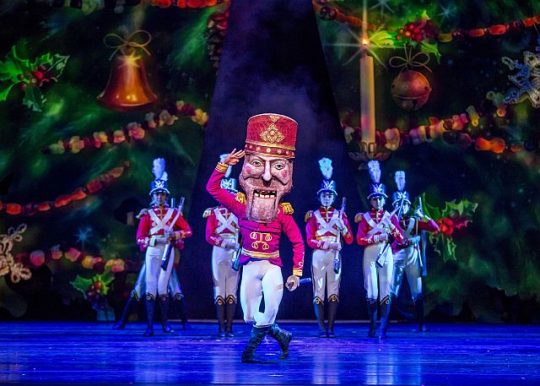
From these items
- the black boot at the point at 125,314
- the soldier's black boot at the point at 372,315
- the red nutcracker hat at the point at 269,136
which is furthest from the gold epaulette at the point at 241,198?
the black boot at the point at 125,314

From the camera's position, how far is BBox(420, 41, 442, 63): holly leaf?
12062 mm

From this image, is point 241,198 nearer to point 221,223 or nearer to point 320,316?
point 221,223

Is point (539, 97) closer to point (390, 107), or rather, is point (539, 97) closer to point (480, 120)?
point (480, 120)

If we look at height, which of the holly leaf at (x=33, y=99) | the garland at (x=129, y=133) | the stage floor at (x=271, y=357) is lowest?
the stage floor at (x=271, y=357)

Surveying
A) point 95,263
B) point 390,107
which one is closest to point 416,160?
point 390,107

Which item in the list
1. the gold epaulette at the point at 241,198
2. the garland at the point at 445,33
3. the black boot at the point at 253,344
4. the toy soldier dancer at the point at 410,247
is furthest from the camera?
the garland at the point at 445,33

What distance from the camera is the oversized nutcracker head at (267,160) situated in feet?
24.2

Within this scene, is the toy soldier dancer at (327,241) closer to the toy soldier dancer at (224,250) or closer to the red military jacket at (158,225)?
the toy soldier dancer at (224,250)

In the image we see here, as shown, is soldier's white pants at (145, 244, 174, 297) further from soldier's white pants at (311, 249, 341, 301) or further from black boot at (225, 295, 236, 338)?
soldier's white pants at (311, 249, 341, 301)

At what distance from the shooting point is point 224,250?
1043 cm

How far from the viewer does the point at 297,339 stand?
31.9ft

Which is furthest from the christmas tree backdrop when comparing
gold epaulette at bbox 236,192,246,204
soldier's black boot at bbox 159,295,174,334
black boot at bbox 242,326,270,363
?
black boot at bbox 242,326,270,363

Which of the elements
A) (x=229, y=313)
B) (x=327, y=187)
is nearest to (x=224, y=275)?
(x=229, y=313)

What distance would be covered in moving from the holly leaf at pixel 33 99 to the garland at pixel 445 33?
124 inches
